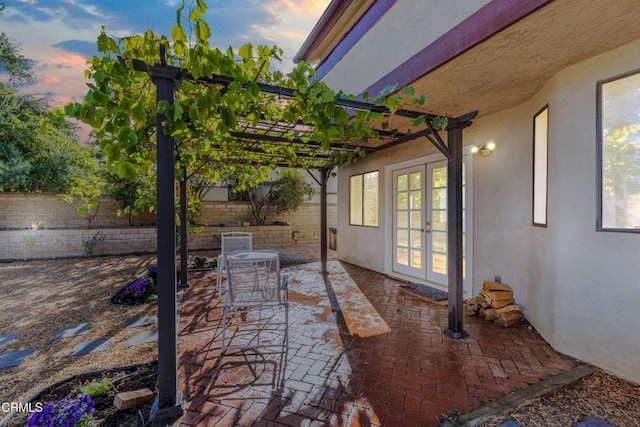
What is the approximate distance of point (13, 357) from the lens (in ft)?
9.73

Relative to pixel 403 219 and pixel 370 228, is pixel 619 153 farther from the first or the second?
pixel 370 228

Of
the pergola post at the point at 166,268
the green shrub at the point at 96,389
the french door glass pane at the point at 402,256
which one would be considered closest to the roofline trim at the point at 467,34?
the pergola post at the point at 166,268

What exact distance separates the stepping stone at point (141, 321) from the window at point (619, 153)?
5002 mm

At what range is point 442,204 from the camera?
4.96 meters

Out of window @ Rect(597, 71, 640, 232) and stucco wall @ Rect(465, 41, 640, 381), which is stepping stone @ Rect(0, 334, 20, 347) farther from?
window @ Rect(597, 71, 640, 232)

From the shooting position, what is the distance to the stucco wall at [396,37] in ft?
9.24

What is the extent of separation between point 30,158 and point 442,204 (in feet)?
40.2

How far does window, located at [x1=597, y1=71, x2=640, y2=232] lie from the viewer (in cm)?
245

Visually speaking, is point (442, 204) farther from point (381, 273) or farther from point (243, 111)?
point (243, 111)

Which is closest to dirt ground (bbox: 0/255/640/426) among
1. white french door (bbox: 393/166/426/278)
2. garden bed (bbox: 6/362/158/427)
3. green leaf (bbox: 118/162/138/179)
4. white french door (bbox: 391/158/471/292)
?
garden bed (bbox: 6/362/158/427)

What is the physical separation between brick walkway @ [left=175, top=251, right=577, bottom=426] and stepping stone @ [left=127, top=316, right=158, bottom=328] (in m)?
0.37

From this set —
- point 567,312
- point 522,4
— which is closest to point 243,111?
point 522,4

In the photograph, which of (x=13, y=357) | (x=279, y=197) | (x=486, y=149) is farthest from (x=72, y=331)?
(x=279, y=197)

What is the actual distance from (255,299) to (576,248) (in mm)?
3173
